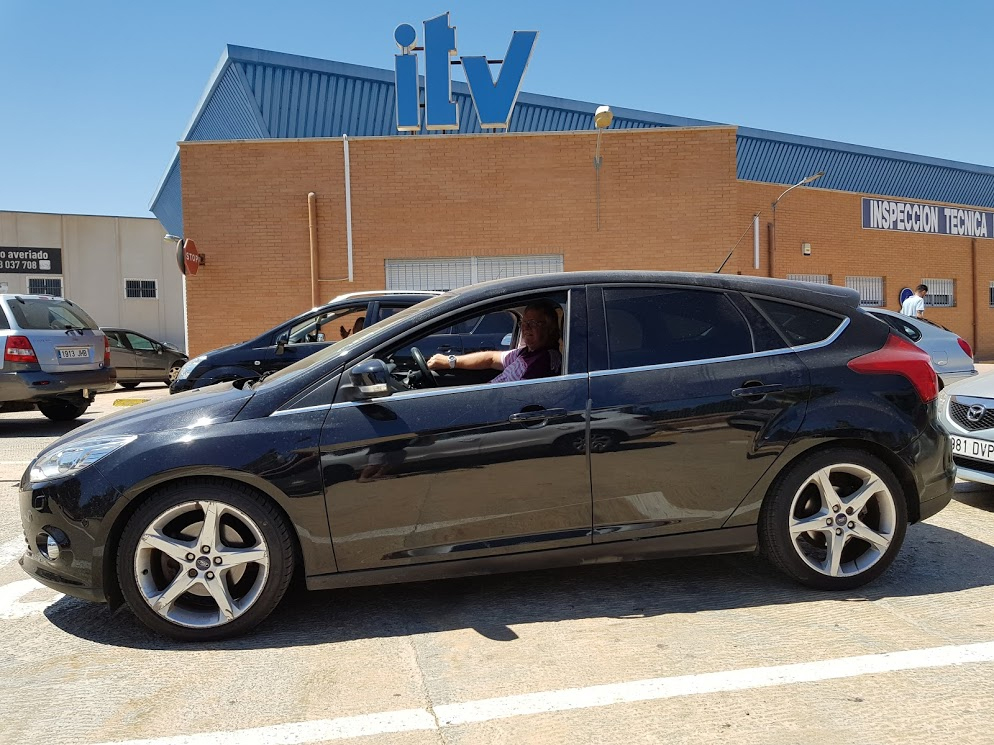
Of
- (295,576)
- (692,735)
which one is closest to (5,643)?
(295,576)

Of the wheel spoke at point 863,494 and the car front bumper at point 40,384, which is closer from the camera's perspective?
the wheel spoke at point 863,494

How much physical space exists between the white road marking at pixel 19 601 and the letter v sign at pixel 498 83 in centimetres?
1339

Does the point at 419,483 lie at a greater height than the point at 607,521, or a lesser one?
greater

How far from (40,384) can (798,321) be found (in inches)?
351

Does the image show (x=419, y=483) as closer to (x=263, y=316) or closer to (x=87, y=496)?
(x=87, y=496)

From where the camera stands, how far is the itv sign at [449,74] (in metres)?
15.7

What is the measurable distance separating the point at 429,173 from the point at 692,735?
45.7 ft

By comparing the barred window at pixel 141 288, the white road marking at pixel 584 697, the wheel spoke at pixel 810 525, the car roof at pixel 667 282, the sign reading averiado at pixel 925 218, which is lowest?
the white road marking at pixel 584 697

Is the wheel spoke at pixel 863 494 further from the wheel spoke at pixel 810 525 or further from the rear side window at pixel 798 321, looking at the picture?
the rear side window at pixel 798 321

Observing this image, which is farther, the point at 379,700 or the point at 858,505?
the point at 858,505

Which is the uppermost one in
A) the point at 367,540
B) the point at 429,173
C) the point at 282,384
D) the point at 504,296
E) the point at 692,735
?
the point at 429,173

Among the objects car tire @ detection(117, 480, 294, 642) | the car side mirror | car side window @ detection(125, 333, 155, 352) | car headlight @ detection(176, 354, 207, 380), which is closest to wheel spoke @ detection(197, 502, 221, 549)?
car tire @ detection(117, 480, 294, 642)

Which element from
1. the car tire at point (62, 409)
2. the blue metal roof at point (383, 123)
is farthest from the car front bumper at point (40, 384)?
the blue metal roof at point (383, 123)

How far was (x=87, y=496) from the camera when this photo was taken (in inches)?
127
